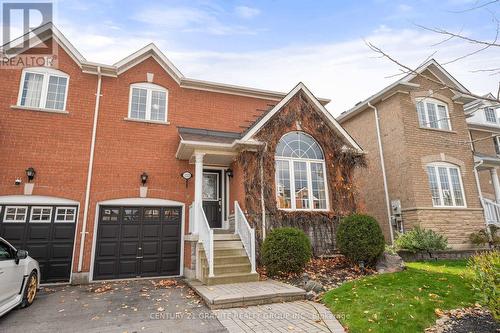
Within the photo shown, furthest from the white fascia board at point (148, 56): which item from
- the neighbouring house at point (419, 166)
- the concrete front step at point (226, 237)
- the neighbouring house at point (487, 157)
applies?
the neighbouring house at point (487, 157)

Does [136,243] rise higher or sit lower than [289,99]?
lower

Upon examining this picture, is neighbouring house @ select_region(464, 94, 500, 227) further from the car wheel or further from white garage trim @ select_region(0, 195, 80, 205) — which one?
white garage trim @ select_region(0, 195, 80, 205)

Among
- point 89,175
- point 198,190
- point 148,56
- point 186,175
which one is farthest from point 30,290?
point 148,56

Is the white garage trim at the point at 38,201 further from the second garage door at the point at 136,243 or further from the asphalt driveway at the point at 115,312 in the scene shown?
the asphalt driveway at the point at 115,312

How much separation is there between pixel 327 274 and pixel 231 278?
2818 millimetres

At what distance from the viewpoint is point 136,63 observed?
11500 mm

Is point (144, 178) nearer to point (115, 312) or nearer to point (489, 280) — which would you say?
point (115, 312)

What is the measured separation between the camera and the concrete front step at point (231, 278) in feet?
24.7

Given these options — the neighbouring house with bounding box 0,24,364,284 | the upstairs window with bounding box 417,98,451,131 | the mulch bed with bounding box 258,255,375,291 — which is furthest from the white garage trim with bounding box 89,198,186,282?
the upstairs window with bounding box 417,98,451,131

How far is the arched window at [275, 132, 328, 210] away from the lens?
10352 mm

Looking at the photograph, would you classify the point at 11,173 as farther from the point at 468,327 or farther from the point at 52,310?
the point at 468,327

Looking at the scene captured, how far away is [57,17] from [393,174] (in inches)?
609

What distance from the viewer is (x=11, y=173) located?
30.5 ft

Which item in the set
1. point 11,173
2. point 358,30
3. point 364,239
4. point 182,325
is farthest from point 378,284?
point 11,173
